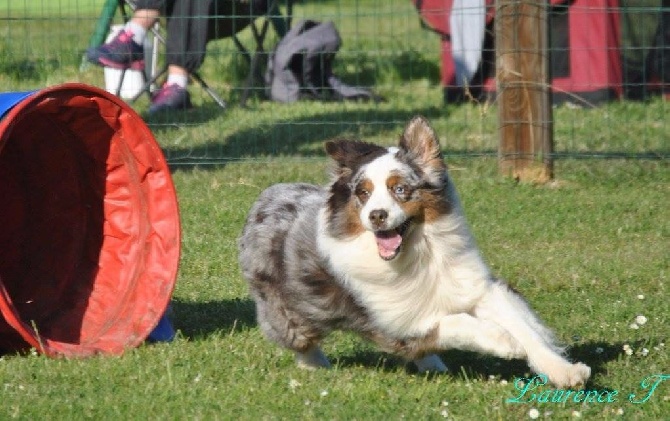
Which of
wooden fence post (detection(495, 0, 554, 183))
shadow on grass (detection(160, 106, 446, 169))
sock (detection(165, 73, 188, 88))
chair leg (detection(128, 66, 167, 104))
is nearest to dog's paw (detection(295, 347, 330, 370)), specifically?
wooden fence post (detection(495, 0, 554, 183))

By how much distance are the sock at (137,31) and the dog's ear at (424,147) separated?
19.1 feet

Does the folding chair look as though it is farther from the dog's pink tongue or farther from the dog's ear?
the dog's pink tongue

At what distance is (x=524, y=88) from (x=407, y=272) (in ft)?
12.7

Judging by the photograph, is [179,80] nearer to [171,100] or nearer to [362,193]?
[171,100]

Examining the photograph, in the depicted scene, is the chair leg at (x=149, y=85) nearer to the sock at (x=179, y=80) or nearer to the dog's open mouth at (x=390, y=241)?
the sock at (x=179, y=80)

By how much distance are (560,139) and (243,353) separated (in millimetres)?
5015

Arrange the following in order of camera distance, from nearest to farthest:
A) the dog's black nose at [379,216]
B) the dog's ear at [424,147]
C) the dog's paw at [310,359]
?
the dog's black nose at [379,216] → the dog's ear at [424,147] → the dog's paw at [310,359]

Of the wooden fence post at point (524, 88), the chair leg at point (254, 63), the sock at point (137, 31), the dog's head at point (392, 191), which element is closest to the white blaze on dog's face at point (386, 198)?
the dog's head at point (392, 191)

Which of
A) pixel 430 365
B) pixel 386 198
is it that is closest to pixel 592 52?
pixel 430 365

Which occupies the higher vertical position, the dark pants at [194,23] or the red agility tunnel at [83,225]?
the dark pants at [194,23]

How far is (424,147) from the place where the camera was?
4.68 meters

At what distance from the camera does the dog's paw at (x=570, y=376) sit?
14.8 feet

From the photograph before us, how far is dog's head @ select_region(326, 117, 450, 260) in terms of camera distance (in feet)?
14.8

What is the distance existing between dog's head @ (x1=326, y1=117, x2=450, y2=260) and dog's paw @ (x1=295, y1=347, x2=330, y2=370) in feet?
2.06
